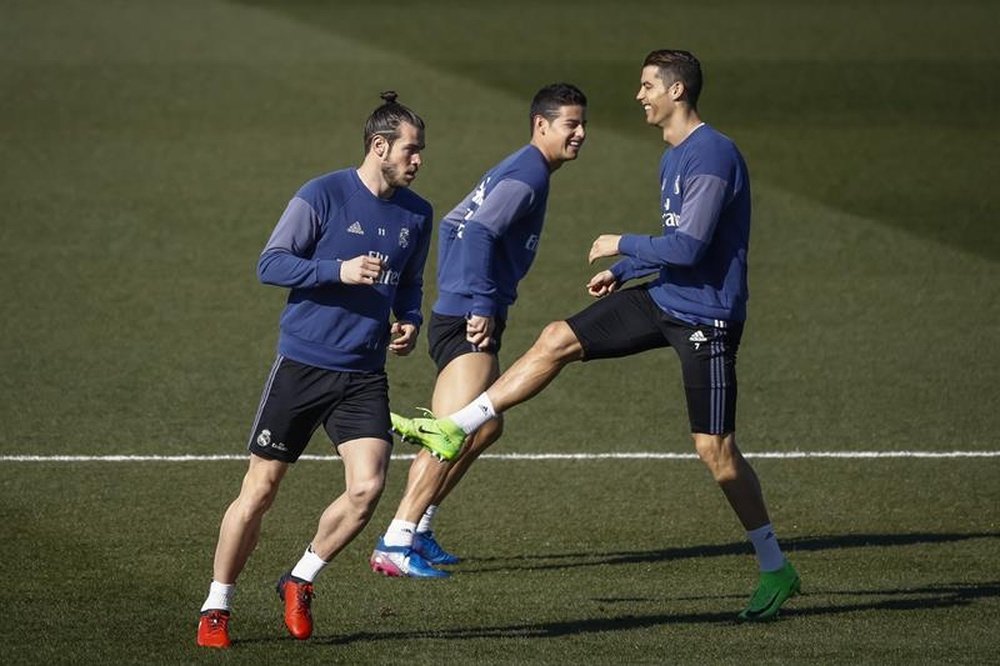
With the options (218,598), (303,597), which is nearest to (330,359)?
(303,597)

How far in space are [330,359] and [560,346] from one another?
1607 millimetres

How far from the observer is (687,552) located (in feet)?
36.9

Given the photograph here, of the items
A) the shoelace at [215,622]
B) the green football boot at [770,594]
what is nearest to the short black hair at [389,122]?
the shoelace at [215,622]

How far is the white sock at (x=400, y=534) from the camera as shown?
10.6m

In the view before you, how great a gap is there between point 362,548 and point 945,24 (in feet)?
69.4

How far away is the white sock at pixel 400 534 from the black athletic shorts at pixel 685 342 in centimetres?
150

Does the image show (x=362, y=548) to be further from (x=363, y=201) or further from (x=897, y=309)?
(x=897, y=309)

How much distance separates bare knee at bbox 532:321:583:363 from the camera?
1012cm

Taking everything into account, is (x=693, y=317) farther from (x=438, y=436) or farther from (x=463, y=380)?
(x=463, y=380)

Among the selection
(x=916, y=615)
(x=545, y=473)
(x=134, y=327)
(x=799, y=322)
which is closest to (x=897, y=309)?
(x=799, y=322)

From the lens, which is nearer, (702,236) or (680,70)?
(702,236)

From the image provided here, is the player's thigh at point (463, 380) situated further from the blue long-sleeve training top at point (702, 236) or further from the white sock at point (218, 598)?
the white sock at point (218, 598)

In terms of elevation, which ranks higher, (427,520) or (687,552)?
(427,520)

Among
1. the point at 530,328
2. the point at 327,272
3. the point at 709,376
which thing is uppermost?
the point at 327,272
